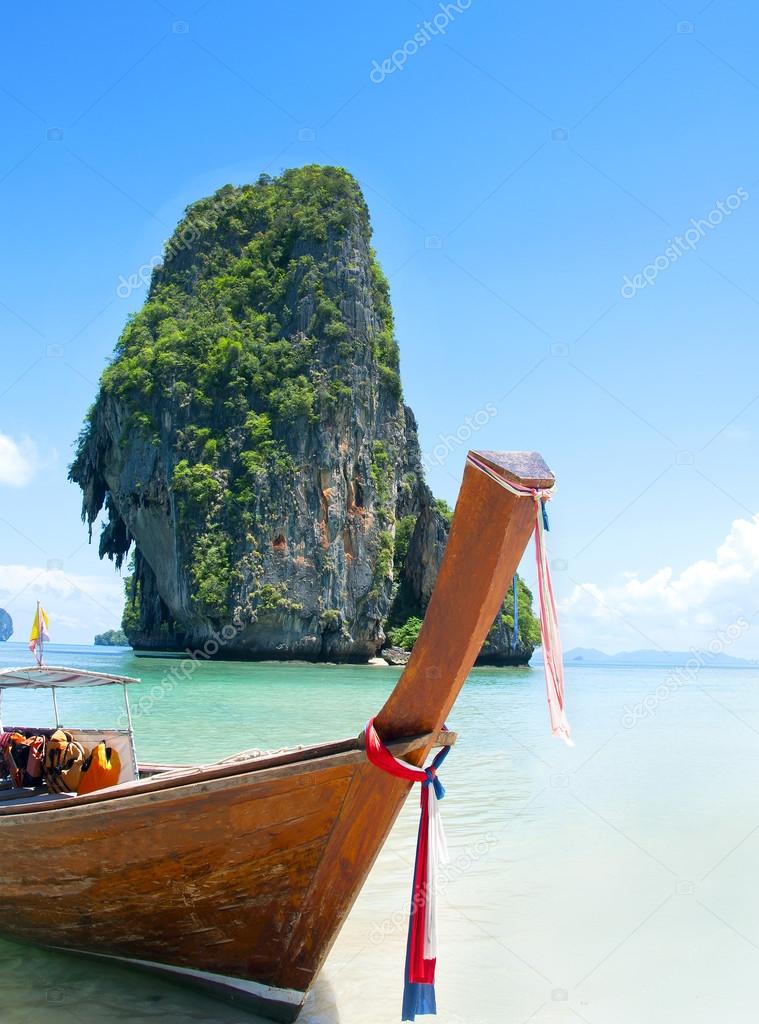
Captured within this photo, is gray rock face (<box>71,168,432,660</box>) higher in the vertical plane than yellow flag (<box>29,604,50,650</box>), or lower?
higher

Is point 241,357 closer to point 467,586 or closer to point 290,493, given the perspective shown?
point 290,493

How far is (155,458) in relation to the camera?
127 ft

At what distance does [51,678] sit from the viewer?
254 inches

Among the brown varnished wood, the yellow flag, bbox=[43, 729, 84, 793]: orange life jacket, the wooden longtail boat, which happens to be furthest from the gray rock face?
the brown varnished wood

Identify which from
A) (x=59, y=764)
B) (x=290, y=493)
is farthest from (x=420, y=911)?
(x=290, y=493)

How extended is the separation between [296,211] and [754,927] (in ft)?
139

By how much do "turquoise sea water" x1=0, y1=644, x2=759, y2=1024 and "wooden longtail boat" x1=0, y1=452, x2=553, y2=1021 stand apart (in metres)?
0.31

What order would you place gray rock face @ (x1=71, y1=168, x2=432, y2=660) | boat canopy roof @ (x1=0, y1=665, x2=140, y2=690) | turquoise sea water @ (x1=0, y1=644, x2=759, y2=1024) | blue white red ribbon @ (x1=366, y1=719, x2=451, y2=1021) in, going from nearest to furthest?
blue white red ribbon @ (x1=366, y1=719, x2=451, y2=1021)
turquoise sea water @ (x1=0, y1=644, x2=759, y2=1024)
boat canopy roof @ (x1=0, y1=665, x2=140, y2=690)
gray rock face @ (x1=71, y1=168, x2=432, y2=660)

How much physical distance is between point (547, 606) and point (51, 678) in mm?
4373

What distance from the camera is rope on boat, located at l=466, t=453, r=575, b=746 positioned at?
3375 mm

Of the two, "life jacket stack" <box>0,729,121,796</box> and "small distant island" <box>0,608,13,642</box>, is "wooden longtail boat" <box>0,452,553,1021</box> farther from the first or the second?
"small distant island" <box>0,608,13,642</box>

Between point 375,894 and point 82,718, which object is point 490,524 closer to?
point 375,894

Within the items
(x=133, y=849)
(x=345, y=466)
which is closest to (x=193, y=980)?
(x=133, y=849)

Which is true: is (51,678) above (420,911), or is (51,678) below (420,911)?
above
